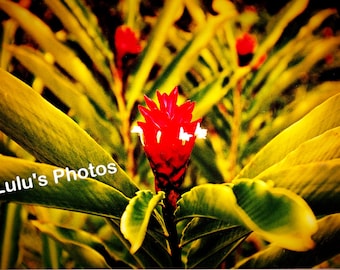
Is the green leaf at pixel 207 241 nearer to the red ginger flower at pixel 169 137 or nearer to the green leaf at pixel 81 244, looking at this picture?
the red ginger flower at pixel 169 137

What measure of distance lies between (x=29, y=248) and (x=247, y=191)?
0.72 meters

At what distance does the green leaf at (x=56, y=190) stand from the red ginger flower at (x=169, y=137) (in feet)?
0.48

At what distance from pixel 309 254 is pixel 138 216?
1.83 feet

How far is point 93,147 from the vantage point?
1.27 m

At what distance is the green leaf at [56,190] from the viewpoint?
4.05 feet

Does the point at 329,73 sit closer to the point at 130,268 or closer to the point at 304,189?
the point at 304,189

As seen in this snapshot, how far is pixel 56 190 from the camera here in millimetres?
1241

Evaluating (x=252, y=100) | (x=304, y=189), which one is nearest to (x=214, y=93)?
(x=252, y=100)

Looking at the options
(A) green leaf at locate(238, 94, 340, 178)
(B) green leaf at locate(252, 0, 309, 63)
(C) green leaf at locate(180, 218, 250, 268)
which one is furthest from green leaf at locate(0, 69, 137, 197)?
(B) green leaf at locate(252, 0, 309, 63)

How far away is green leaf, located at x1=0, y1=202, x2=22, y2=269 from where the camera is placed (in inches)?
50.2

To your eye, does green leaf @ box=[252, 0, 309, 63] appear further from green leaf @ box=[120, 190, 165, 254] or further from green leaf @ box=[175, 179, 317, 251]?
green leaf @ box=[120, 190, 165, 254]

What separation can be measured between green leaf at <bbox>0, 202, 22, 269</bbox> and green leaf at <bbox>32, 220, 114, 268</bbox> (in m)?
0.06

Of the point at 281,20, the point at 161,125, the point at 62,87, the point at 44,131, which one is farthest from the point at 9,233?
the point at 281,20

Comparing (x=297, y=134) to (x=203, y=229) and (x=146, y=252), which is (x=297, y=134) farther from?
(x=146, y=252)
